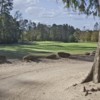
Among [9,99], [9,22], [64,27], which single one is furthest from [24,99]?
[64,27]

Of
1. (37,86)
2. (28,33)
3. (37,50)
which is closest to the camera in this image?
(37,86)

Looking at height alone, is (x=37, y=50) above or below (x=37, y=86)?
below

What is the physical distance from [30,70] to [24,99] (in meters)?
7.71

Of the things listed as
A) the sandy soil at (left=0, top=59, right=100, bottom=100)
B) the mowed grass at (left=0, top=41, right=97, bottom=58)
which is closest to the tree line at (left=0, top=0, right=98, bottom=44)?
the mowed grass at (left=0, top=41, right=97, bottom=58)

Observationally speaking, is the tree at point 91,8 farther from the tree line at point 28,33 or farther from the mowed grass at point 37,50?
the tree line at point 28,33

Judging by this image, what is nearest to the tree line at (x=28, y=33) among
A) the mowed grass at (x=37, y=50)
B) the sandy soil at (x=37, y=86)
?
the mowed grass at (x=37, y=50)

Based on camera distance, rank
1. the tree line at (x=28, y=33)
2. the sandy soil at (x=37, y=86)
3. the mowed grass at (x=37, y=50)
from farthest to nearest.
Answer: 1. the tree line at (x=28, y=33)
2. the mowed grass at (x=37, y=50)
3. the sandy soil at (x=37, y=86)

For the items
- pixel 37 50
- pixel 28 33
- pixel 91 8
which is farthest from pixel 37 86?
pixel 28 33

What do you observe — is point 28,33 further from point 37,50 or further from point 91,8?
point 91,8

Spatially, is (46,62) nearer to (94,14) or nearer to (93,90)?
(94,14)

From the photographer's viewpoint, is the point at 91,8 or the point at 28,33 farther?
the point at 28,33

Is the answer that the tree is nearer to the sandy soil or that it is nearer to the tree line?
the sandy soil

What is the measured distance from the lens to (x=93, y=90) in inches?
432

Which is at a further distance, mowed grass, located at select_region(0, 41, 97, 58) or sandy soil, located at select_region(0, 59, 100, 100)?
mowed grass, located at select_region(0, 41, 97, 58)
